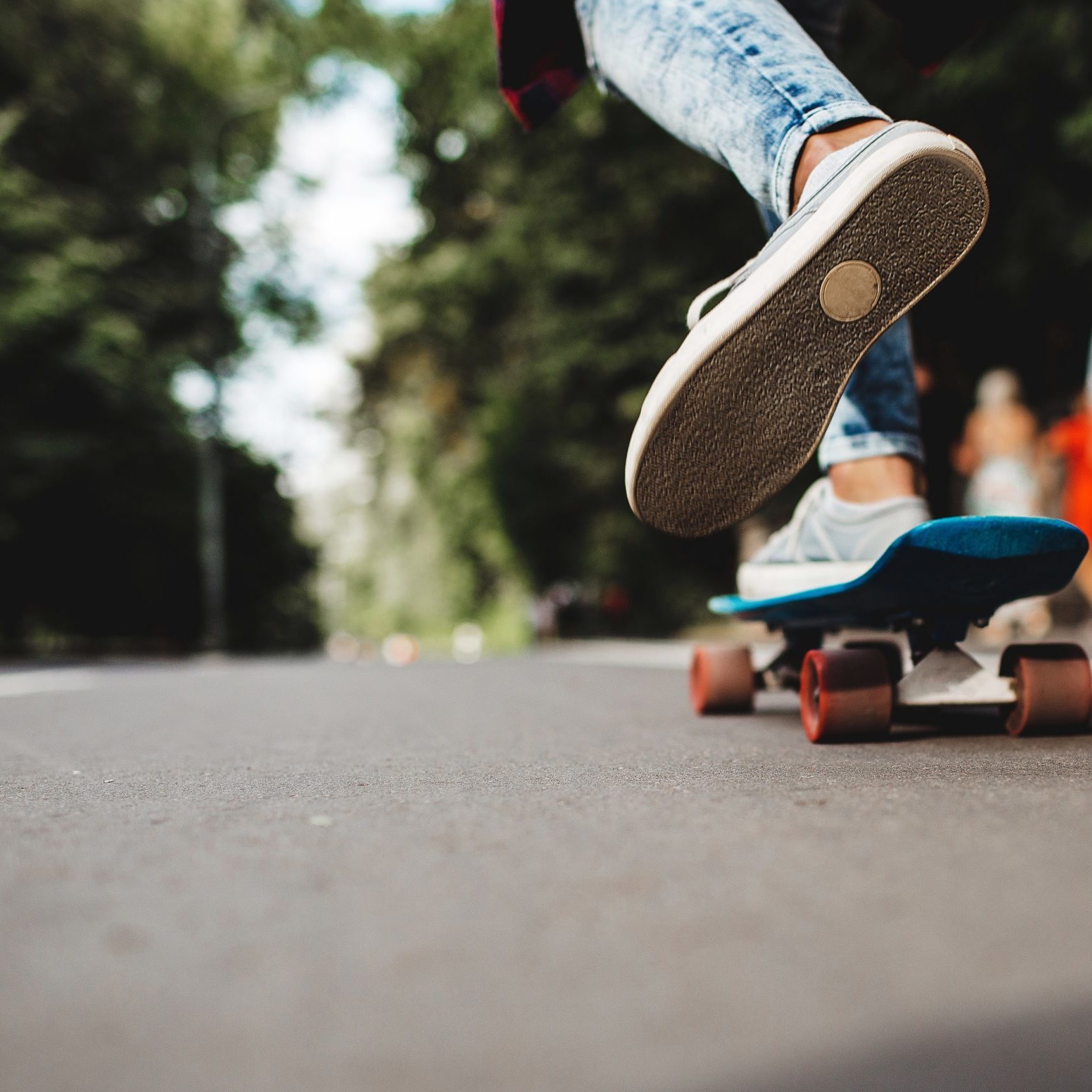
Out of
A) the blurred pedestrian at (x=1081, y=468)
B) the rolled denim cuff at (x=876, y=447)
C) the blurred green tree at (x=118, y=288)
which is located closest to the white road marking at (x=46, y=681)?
the rolled denim cuff at (x=876, y=447)

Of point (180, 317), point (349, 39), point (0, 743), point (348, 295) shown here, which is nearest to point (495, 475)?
point (348, 295)

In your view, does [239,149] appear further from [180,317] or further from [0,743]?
[0,743]

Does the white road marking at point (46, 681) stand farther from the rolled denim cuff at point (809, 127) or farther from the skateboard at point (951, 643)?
the rolled denim cuff at point (809, 127)

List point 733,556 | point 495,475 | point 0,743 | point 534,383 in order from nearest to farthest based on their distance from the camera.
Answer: point 0,743 < point 534,383 < point 733,556 < point 495,475

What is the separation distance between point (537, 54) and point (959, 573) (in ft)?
4.53

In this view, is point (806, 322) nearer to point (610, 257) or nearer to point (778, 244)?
point (778, 244)

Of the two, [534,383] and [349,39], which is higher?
[349,39]

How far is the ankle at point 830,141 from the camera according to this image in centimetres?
197

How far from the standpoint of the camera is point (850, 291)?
6.35ft

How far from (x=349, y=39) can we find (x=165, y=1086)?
18.7 m

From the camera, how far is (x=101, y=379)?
50.8 feet

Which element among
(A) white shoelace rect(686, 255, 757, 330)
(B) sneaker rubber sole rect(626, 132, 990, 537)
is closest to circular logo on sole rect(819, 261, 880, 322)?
(B) sneaker rubber sole rect(626, 132, 990, 537)

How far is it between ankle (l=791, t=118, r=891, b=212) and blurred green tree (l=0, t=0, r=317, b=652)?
13.5 meters

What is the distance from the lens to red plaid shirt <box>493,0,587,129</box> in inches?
97.0
